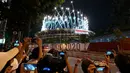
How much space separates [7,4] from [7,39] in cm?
621

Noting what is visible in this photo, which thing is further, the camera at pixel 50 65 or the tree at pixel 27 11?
the tree at pixel 27 11

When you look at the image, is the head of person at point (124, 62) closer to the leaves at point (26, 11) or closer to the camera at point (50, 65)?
the camera at point (50, 65)

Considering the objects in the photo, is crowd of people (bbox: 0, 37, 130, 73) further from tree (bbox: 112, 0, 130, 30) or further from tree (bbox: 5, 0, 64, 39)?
tree (bbox: 112, 0, 130, 30)

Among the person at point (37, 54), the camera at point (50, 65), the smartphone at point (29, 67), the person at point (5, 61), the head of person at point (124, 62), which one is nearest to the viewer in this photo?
the person at point (5, 61)

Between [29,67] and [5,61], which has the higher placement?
[5,61]

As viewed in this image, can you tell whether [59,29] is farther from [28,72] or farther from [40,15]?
[28,72]

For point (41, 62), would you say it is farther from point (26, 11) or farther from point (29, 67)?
point (26, 11)

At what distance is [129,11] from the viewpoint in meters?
60.2

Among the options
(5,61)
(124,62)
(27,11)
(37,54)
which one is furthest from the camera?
(27,11)

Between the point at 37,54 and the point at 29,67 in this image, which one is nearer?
the point at 37,54

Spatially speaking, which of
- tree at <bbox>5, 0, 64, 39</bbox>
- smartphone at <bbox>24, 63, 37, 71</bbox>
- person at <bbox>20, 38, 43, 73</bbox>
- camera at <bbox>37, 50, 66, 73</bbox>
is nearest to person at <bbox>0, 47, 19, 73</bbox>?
camera at <bbox>37, 50, 66, 73</bbox>

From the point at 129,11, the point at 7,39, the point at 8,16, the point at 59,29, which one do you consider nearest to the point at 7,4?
the point at 8,16

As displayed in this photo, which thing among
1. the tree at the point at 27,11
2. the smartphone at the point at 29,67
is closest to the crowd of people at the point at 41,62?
the smartphone at the point at 29,67

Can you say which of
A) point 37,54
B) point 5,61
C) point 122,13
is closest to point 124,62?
point 5,61
